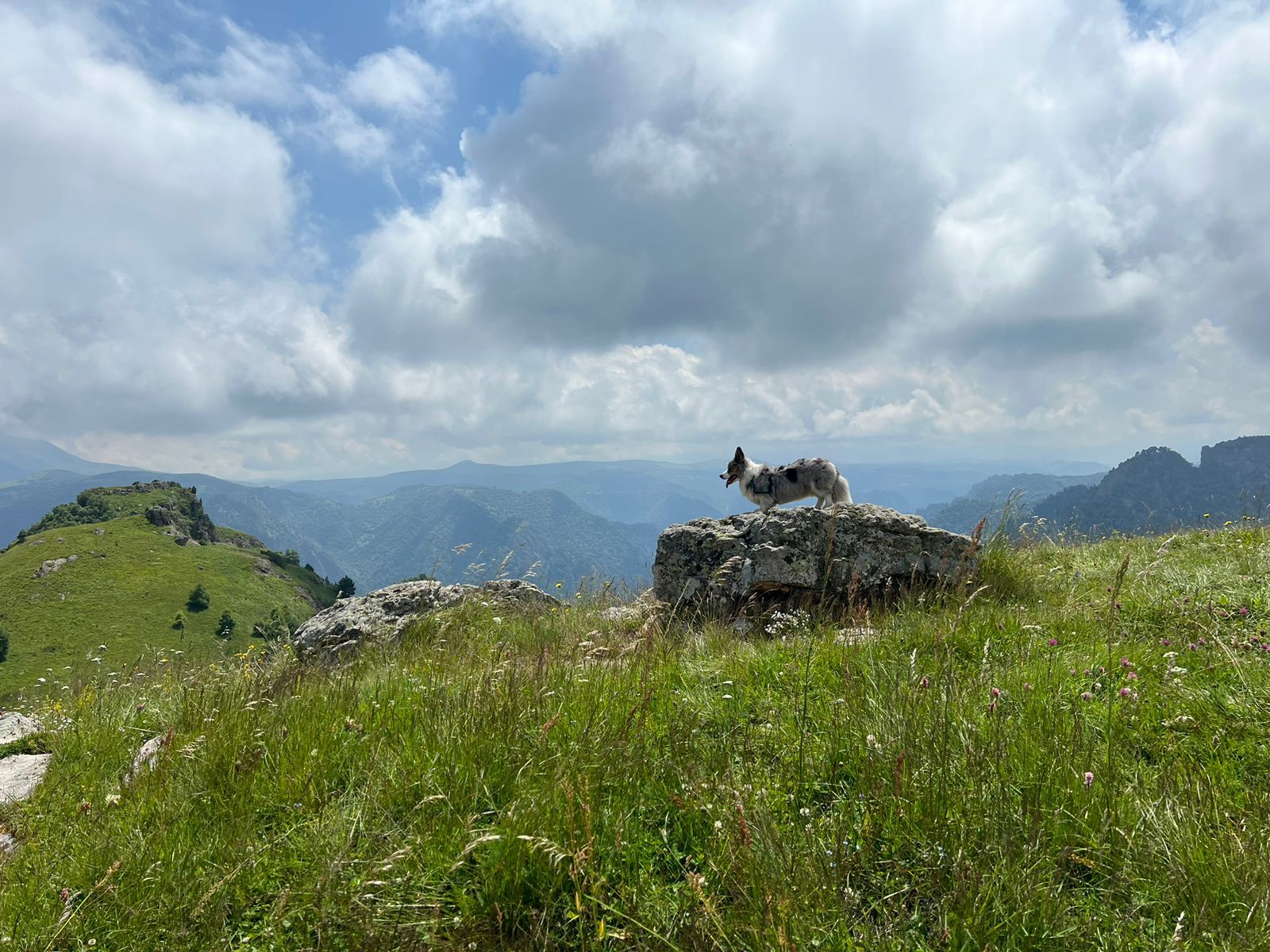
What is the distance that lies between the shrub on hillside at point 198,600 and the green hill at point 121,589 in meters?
1.24

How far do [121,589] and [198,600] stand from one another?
19.3 m

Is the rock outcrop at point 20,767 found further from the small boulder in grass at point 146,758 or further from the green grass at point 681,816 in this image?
the small boulder in grass at point 146,758

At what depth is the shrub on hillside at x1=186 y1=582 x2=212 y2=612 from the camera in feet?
515

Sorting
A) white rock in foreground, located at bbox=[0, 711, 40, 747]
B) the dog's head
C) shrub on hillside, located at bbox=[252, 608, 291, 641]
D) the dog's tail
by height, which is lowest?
white rock in foreground, located at bbox=[0, 711, 40, 747]

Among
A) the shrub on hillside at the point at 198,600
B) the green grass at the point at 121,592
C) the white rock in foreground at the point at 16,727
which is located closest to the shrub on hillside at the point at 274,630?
the white rock in foreground at the point at 16,727

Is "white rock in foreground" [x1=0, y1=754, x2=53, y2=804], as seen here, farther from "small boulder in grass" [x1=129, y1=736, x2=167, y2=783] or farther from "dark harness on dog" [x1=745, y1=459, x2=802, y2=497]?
"dark harness on dog" [x1=745, y1=459, x2=802, y2=497]

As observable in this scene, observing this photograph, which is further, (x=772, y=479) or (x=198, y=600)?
(x=198, y=600)

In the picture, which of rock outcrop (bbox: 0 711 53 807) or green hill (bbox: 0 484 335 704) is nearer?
rock outcrop (bbox: 0 711 53 807)

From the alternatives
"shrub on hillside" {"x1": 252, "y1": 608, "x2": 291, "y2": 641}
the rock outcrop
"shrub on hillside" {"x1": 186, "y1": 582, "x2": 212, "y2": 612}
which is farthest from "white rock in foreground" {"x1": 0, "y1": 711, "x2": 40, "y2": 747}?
"shrub on hillside" {"x1": 186, "y1": 582, "x2": 212, "y2": 612}

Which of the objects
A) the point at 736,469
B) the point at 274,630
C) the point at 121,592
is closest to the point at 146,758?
the point at 274,630

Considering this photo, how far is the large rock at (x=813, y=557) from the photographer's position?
1004 cm

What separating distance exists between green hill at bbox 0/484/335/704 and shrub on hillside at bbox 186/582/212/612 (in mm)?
1244

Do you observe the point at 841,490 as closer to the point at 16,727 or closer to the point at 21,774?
the point at 21,774

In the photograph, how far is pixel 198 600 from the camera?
520 feet
